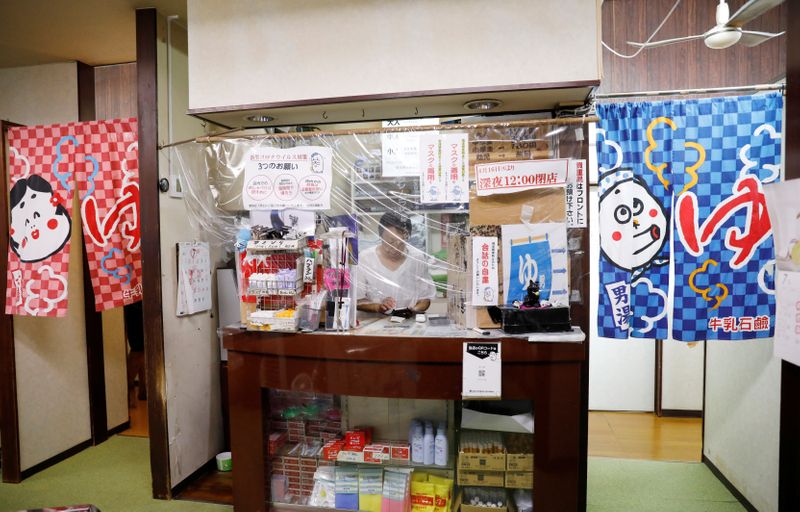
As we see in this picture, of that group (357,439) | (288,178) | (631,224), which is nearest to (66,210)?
Result: (288,178)

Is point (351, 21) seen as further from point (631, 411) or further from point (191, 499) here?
point (631, 411)

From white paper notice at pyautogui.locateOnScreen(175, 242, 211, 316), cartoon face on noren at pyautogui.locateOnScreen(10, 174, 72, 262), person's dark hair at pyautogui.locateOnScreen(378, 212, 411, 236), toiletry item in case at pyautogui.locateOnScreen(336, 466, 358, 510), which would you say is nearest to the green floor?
toiletry item in case at pyautogui.locateOnScreen(336, 466, 358, 510)

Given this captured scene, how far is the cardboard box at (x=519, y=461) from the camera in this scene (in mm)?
2193

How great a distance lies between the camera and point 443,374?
7.05 feet

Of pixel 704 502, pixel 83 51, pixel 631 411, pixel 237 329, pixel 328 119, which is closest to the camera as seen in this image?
pixel 237 329

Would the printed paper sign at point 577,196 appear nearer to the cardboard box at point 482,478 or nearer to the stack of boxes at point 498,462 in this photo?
the stack of boxes at point 498,462

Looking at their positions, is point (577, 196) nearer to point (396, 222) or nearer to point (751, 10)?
point (396, 222)

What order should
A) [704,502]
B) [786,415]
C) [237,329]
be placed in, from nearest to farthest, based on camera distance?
1. [786,415]
2. [237,329]
3. [704,502]

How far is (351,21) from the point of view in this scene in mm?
2246

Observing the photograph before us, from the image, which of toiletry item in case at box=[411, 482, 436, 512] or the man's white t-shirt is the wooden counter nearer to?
the man's white t-shirt

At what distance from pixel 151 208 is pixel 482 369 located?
2136mm

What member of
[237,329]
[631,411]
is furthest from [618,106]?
[631,411]

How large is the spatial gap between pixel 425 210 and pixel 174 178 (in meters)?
1.68

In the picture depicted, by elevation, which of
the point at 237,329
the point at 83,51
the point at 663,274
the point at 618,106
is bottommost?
the point at 237,329
